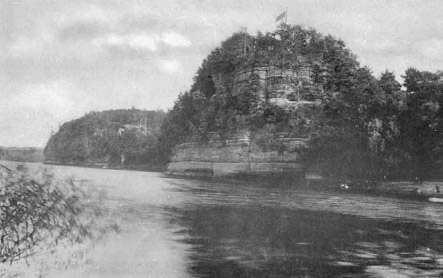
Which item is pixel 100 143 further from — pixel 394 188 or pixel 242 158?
pixel 394 188

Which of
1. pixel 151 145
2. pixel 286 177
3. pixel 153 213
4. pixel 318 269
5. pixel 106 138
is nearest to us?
pixel 318 269

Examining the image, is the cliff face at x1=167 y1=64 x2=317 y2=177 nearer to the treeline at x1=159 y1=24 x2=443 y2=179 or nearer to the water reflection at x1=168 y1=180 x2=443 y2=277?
the treeline at x1=159 y1=24 x2=443 y2=179

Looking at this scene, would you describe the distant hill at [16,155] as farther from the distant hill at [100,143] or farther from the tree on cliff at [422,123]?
the tree on cliff at [422,123]

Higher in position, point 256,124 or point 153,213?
point 256,124

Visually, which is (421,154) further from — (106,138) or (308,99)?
(106,138)

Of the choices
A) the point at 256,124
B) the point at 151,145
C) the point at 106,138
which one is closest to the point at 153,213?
the point at 256,124

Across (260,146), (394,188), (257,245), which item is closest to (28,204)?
(257,245)
